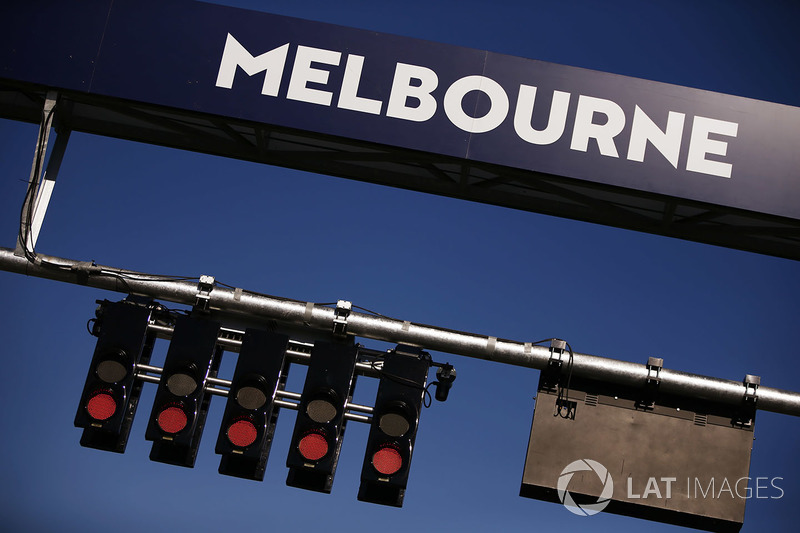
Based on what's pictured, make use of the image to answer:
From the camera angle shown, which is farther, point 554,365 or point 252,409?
point 554,365

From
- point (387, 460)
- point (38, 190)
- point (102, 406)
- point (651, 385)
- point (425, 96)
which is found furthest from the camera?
point (38, 190)

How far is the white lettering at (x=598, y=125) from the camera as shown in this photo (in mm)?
4941

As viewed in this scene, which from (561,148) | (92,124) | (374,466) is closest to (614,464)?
(374,466)

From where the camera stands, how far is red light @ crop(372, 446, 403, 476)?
4.54 m

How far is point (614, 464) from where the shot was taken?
4.68 meters

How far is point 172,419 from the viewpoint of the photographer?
4.63 m

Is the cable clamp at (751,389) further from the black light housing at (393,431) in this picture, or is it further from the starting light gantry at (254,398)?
the black light housing at (393,431)

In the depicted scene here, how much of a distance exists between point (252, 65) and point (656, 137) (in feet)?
7.18

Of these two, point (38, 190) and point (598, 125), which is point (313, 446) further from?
point (598, 125)

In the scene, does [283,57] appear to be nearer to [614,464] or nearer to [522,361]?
[522,361]

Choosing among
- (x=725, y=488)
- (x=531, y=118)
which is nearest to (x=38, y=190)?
(x=531, y=118)

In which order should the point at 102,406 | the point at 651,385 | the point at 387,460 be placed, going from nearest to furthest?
the point at 387,460 → the point at 102,406 → the point at 651,385

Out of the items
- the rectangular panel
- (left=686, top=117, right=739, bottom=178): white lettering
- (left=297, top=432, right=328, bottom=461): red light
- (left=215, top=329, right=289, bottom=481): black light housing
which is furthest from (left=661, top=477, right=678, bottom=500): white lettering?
(left=215, top=329, right=289, bottom=481): black light housing

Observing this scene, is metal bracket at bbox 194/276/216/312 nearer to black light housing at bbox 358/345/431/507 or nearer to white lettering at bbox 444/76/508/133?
black light housing at bbox 358/345/431/507
